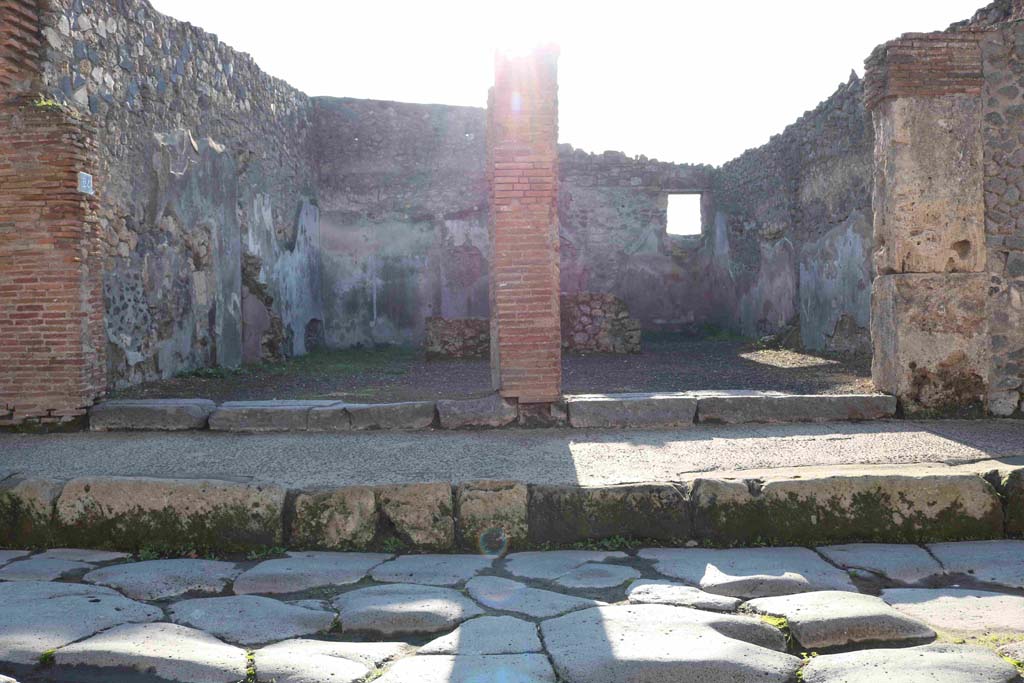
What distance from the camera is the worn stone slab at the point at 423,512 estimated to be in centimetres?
376

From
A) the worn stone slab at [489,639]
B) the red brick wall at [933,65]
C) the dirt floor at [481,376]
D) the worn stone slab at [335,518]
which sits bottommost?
the worn stone slab at [489,639]

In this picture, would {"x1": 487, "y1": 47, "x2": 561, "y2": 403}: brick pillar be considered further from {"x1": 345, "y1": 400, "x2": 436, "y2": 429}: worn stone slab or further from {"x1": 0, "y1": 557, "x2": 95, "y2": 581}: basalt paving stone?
{"x1": 0, "y1": 557, "x2": 95, "y2": 581}: basalt paving stone

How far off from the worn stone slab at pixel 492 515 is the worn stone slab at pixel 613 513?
3.1 inches

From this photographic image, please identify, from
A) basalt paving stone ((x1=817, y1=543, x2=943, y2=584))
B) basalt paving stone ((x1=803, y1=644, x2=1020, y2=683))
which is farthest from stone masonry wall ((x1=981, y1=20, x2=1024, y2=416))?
basalt paving stone ((x1=803, y1=644, x2=1020, y2=683))

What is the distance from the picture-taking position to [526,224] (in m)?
5.17

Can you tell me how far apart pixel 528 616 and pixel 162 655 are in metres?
1.12

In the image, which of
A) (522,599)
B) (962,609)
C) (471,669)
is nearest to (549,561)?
(522,599)

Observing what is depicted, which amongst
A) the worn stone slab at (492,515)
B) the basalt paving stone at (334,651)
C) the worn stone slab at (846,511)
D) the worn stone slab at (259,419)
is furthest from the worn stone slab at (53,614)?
the worn stone slab at (846,511)

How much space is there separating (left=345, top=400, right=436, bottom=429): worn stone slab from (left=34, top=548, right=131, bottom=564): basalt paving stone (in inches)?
67.2

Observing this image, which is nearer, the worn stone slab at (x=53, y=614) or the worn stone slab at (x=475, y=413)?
the worn stone slab at (x=53, y=614)

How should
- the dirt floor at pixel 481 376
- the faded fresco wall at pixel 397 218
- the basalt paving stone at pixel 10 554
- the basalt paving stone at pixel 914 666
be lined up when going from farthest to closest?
1. the faded fresco wall at pixel 397 218
2. the dirt floor at pixel 481 376
3. the basalt paving stone at pixel 10 554
4. the basalt paving stone at pixel 914 666

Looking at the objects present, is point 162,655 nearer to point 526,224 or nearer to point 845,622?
point 845,622

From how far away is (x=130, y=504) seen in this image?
3809 mm

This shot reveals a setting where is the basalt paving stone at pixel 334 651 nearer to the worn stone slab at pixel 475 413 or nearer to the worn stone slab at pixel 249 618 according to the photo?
the worn stone slab at pixel 249 618
